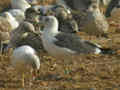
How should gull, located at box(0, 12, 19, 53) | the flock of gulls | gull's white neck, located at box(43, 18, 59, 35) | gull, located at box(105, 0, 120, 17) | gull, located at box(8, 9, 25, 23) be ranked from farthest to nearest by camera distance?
gull, located at box(105, 0, 120, 17) → gull, located at box(8, 9, 25, 23) → gull, located at box(0, 12, 19, 53) → gull's white neck, located at box(43, 18, 59, 35) → the flock of gulls

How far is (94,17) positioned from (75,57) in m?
4.72

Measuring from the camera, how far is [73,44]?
8.71 m

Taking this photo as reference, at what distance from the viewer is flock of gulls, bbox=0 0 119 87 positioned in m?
7.83

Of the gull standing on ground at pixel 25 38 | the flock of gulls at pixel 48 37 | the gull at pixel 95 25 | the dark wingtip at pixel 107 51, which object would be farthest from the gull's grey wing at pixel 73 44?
the gull at pixel 95 25

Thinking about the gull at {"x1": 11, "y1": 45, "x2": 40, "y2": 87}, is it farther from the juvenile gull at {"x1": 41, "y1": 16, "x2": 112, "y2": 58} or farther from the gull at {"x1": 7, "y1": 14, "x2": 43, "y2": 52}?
the gull at {"x1": 7, "y1": 14, "x2": 43, "y2": 52}

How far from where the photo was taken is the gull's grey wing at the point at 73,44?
8.61m

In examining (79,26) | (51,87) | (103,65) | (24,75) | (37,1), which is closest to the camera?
(51,87)

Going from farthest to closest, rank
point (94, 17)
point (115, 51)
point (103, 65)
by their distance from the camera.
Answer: point (94, 17), point (115, 51), point (103, 65)

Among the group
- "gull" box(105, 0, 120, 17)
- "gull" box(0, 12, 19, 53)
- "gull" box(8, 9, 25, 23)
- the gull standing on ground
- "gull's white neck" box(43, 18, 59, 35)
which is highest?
"gull's white neck" box(43, 18, 59, 35)

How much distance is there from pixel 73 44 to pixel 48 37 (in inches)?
21.0

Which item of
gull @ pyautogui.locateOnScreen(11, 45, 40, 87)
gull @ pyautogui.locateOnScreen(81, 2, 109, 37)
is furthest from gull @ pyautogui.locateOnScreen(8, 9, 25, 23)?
gull @ pyautogui.locateOnScreen(11, 45, 40, 87)

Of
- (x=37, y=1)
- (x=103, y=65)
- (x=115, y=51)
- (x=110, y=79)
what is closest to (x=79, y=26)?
(x=115, y=51)

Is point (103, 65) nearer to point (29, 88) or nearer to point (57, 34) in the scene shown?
point (57, 34)

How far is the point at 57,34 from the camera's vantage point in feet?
28.9
